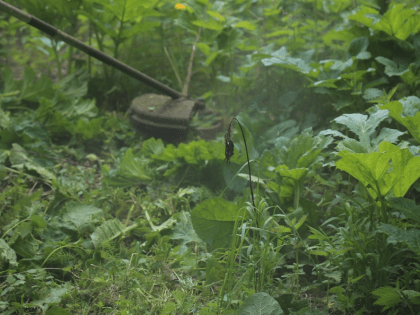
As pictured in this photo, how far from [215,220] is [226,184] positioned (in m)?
0.52

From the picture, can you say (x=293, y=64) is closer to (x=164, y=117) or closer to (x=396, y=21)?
(x=396, y=21)

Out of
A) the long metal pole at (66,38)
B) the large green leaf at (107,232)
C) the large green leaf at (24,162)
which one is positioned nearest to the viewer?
the large green leaf at (107,232)

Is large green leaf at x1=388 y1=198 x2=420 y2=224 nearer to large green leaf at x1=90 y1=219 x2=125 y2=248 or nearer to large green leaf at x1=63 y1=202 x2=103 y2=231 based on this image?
large green leaf at x1=90 y1=219 x2=125 y2=248

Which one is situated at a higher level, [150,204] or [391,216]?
[391,216]

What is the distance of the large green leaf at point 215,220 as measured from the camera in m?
1.45

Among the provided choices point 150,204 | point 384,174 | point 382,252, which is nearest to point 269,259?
point 382,252

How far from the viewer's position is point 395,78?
6.50 ft

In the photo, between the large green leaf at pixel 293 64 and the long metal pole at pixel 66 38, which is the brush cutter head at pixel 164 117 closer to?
the long metal pole at pixel 66 38

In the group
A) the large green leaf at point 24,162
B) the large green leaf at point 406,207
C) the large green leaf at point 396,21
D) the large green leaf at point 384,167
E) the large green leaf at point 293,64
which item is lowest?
the large green leaf at point 24,162

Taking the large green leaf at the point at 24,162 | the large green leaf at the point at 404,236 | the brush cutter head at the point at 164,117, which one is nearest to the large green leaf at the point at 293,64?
the brush cutter head at the point at 164,117

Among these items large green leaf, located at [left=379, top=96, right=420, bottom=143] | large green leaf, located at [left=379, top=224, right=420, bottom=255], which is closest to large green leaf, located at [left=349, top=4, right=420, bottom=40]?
large green leaf, located at [left=379, top=96, right=420, bottom=143]

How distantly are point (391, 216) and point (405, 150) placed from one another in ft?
1.11

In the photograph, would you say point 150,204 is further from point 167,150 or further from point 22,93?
point 22,93

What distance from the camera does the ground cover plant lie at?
1.25 m
